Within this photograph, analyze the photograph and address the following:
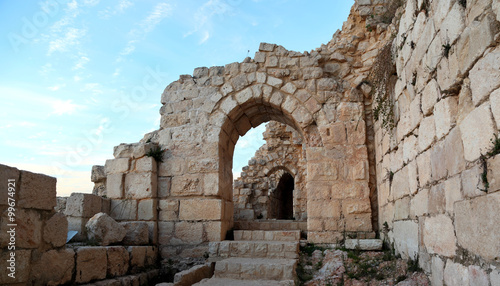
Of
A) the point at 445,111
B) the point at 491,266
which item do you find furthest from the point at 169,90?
the point at 491,266

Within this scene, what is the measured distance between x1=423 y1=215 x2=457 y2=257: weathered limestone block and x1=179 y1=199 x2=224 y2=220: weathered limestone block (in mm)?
3489

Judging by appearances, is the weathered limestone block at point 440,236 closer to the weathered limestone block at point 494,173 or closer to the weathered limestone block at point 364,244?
the weathered limestone block at point 494,173

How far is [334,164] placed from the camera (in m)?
6.21

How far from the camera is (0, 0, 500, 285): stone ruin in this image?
8.82 feet

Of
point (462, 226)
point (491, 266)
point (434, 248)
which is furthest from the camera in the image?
point (434, 248)

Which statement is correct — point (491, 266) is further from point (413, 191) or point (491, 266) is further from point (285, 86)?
point (285, 86)

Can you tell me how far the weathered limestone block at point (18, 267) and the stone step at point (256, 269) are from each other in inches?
95.2

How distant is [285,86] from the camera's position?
6.68 m

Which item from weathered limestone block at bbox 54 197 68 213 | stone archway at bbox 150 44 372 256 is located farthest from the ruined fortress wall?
weathered limestone block at bbox 54 197 68 213

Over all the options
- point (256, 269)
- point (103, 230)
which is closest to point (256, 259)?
point (256, 269)

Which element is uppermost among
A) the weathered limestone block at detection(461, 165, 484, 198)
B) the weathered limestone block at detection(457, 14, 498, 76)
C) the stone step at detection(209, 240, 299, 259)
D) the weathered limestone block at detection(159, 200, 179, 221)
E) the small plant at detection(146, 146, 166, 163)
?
the weathered limestone block at detection(457, 14, 498, 76)

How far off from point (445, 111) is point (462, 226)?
0.94 meters

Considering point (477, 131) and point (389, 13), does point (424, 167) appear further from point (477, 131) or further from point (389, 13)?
point (389, 13)

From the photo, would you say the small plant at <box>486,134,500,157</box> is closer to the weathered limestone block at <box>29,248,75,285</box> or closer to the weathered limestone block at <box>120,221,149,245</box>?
the weathered limestone block at <box>29,248,75,285</box>
